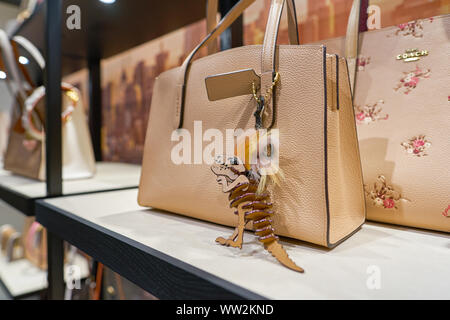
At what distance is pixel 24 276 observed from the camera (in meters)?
1.04

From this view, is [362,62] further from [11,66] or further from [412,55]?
[11,66]

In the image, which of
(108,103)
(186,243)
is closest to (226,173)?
(186,243)

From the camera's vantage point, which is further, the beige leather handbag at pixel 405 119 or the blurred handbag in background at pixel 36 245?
the blurred handbag in background at pixel 36 245

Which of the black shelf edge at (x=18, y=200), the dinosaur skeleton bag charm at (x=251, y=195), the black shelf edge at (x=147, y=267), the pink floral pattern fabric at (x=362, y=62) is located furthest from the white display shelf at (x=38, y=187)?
the pink floral pattern fabric at (x=362, y=62)

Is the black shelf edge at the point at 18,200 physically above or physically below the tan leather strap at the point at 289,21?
below

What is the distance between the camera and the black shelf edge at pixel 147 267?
0.81ft

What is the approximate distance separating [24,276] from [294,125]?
3.81 ft

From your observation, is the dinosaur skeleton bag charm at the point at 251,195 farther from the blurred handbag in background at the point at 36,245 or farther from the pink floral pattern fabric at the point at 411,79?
the blurred handbag in background at the point at 36,245

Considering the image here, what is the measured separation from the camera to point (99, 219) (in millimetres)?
439

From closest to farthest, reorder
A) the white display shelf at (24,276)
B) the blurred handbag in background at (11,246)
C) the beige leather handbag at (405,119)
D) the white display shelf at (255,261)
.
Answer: the white display shelf at (255,261)
the beige leather handbag at (405,119)
the white display shelf at (24,276)
the blurred handbag in background at (11,246)

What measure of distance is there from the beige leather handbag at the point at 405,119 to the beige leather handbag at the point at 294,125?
5 centimetres

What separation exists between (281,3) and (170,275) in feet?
1.05

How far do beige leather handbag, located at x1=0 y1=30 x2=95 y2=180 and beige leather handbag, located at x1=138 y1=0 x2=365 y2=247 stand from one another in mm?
488

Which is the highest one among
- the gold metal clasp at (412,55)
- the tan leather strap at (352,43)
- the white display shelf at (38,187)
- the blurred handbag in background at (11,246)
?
the tan leather strap at (352,43)
